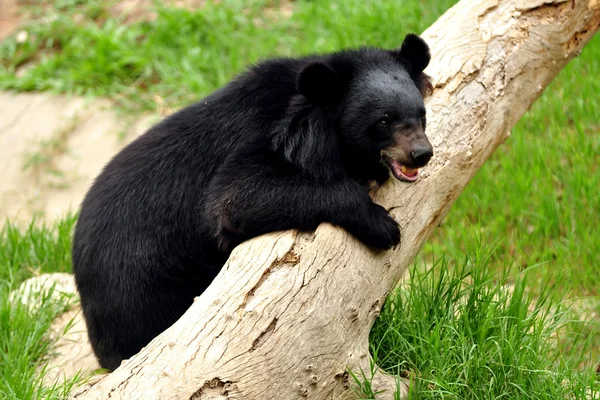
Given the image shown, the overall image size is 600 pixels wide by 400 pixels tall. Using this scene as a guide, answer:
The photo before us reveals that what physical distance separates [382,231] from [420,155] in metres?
0.38

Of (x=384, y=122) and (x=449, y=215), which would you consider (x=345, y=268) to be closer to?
(x=384, y=122)

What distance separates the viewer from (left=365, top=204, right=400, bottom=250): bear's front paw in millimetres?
3519

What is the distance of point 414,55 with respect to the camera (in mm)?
3951

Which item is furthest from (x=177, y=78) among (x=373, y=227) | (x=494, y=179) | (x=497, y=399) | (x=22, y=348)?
(x=497, y=399)

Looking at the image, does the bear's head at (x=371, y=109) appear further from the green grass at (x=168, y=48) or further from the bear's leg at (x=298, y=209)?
the green grass at (x=168, y=48)

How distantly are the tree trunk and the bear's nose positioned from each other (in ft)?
1.05

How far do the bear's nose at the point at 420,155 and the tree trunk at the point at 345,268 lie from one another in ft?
1.05

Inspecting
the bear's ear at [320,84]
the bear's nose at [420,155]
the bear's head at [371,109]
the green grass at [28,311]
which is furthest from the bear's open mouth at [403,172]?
the green grass at [28,311]

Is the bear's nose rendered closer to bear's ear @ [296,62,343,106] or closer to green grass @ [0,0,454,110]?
bear's ear @ [296,62,343,106]

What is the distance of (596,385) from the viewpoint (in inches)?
140

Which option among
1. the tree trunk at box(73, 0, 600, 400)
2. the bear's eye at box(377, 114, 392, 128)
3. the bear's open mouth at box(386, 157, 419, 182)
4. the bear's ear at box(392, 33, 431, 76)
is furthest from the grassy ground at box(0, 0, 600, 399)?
the bear's ear at box(392, 33, 431, 76)

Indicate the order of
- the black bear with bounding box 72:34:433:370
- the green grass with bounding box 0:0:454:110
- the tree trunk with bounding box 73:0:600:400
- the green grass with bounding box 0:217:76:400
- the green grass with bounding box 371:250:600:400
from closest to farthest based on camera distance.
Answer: the tree trunk with bounding box 73:0:600:400 < the green grass with bounding box 371:250:600:400 < the black bear with bounding box 72:34:433:370 < the green grass with bounding box 0:217:76:400 < the green grass with bounding box 0:0:454:110

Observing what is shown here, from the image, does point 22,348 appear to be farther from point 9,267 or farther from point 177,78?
point 177,78

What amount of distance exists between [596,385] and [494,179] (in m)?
2.52
